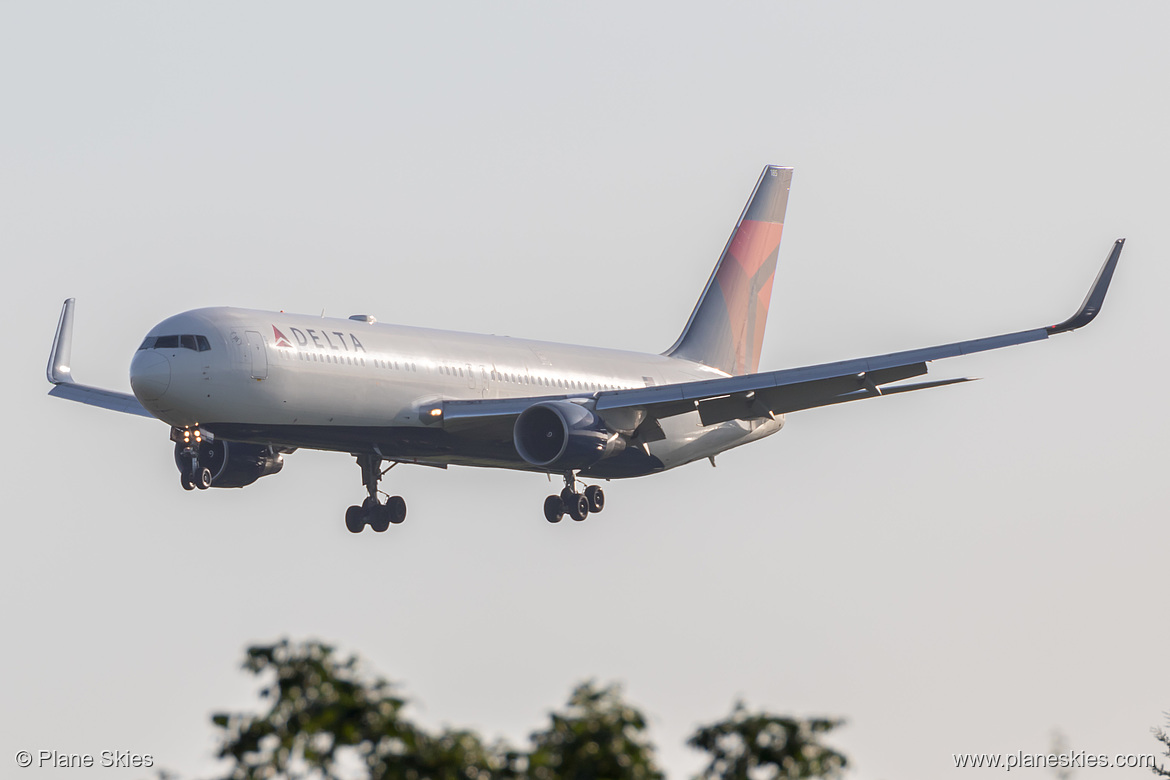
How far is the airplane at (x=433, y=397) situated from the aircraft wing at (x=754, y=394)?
0.16ft

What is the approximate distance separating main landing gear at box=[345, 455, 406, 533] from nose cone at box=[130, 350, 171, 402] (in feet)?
30.9

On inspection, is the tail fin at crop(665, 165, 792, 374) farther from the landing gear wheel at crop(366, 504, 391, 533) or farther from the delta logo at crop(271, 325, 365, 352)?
the delta logo at crop(271, 325, 365, 352)

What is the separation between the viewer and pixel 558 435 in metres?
48.7

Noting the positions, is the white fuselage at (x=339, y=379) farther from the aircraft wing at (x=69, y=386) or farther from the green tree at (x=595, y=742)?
the green tree at (x=595, y=742)

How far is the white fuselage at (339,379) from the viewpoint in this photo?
43.9 metres

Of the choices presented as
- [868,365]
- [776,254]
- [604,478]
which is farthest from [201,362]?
→ [776,254]

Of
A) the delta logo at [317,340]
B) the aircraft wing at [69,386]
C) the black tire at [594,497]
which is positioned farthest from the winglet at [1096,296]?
the aircraft wing at [69,386]

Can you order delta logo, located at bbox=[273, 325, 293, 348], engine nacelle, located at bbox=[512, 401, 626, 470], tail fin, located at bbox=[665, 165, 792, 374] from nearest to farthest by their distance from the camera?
delta logo, located at bbox=[273, 325, 293, 348] → engine nacelle, located at bbox=[512, 401, 626, 470] → tail fin, located at bbox=[665, 165, 792, 374]

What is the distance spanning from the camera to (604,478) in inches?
2055

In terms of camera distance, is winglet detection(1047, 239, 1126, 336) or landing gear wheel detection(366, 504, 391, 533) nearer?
winglet detection(1047, 239, 1126, 336)

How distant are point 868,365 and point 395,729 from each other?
33.6 meters

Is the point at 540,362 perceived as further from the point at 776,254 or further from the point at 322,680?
the point at 322,680

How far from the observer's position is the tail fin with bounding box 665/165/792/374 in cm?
6278

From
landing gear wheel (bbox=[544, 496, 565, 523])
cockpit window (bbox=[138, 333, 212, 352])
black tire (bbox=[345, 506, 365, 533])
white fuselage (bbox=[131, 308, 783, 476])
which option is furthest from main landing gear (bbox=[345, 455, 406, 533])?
cockpit window (bbox=[138, 333, 212, 352])
